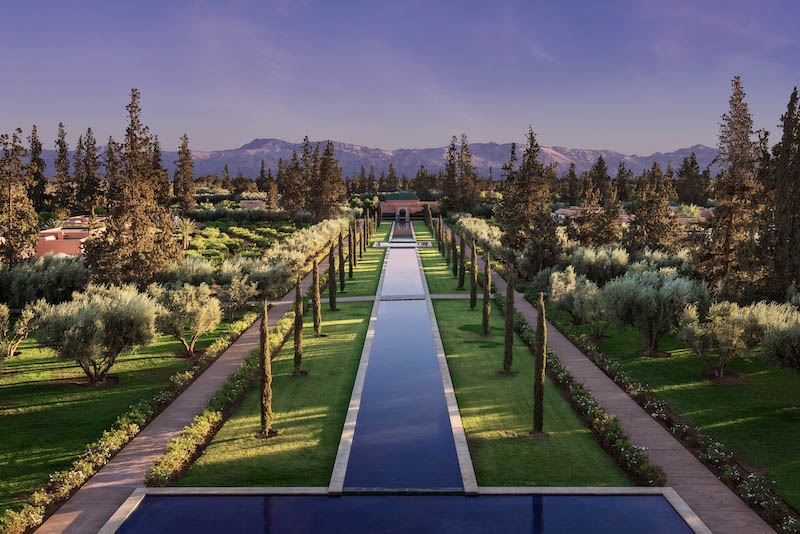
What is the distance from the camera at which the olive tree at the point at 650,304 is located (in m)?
22.0

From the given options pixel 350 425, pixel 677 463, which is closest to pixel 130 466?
pixel 350 425

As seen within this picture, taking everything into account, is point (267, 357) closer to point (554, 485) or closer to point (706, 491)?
point (554, 485)

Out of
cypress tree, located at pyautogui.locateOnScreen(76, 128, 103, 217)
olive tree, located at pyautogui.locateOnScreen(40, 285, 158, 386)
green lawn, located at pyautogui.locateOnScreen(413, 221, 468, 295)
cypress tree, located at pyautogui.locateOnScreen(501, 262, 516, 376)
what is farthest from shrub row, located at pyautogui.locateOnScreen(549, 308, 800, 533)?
cypress tree, located at pyautogui.locateOnScreen(76, 128, 103, 217)

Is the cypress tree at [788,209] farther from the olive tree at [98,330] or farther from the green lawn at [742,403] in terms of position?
the olive tree at [98,330]

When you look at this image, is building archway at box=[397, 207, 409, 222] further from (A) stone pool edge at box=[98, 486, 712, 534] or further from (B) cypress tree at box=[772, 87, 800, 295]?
(A) stone pool edge at box=[98, 486, 712, 534]

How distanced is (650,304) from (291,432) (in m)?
14.9

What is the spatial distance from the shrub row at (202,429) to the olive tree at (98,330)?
3886mm

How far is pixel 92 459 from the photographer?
13.6m

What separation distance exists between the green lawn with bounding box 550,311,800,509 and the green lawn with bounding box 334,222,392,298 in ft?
65.2

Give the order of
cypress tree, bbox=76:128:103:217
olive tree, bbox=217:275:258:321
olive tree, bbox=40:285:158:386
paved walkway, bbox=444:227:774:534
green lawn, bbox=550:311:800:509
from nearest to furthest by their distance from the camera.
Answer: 1. paved walkway, bbox=444:227:774:534
2. green lawn, bbox=550:311:800:509
3. olive tree, bbox=40:285:158:386
4. olive tree, bbox=217:275:258:321
5. cypress tree, bbox=76:128:103:217

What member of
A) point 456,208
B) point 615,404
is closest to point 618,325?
point 615,404

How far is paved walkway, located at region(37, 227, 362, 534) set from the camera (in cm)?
1145

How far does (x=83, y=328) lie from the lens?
18812 millimetres

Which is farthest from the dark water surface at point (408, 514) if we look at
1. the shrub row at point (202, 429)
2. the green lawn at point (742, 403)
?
the green lawn at point (742, 403)
